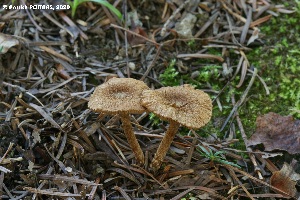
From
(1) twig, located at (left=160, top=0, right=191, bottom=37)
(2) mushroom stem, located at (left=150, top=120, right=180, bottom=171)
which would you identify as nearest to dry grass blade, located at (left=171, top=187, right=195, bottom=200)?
(2) mushroom stem, located at (left=150, top=120, right=180, bottom=171)

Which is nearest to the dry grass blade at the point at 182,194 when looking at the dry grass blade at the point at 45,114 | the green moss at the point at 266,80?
the green moss at the point at 266,80

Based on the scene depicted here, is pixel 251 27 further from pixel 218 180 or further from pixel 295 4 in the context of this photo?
pixel 218 180

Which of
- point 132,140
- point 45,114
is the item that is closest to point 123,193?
point 132,140

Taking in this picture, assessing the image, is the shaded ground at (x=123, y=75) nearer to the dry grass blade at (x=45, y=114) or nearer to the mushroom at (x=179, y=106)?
the dry grass blade at (x=45, y=114)

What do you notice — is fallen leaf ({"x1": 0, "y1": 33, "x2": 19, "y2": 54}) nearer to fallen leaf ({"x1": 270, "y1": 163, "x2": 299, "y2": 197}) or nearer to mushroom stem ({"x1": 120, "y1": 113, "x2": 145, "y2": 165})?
mushroom stem ({"x1": 120, "y1": 113, "x2": 145, "y2": 165})

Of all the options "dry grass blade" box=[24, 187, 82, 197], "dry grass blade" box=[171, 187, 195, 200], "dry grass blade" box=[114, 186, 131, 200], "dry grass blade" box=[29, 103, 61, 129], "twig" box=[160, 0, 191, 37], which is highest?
"twig" box=[160, 0, 191, 37]
